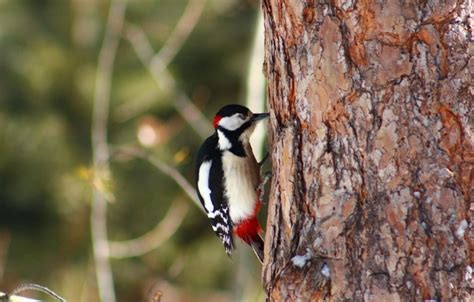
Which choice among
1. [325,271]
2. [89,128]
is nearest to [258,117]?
[325,271]

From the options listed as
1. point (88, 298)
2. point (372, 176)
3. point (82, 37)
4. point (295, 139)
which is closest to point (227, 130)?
point (295, 139)

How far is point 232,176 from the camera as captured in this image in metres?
4.21

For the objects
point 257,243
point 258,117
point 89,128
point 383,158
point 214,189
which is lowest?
point 257,243

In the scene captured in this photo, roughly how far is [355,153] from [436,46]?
36cm

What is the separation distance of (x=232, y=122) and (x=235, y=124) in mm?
16

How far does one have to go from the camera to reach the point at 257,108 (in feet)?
18.9

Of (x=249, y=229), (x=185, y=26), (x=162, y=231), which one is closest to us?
(x=249, y=229)

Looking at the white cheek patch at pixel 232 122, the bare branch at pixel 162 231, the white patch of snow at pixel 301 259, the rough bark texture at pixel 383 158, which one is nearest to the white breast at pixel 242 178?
the white cheek patch at pixel 232 122

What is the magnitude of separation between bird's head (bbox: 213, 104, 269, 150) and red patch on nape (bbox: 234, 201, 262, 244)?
0.32 meters

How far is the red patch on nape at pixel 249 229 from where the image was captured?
430 cm

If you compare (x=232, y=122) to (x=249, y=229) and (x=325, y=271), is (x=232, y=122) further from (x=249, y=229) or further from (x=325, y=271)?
(x=325, y=271)

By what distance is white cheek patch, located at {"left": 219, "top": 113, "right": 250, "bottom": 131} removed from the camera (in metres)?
4.16

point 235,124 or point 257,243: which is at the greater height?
point 235,124

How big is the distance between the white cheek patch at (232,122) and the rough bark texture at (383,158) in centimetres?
114
